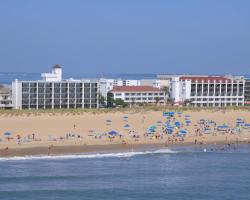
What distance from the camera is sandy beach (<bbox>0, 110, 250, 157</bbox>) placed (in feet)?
114

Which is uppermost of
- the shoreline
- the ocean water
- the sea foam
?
the shoreline

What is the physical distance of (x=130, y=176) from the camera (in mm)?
26969

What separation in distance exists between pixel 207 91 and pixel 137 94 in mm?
8033

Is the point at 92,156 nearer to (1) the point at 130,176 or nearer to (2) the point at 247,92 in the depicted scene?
(1) the point at 130,176

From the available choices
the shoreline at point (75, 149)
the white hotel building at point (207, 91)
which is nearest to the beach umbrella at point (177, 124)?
the shoreline at point (75, 149)

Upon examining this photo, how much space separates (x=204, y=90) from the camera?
6900cm

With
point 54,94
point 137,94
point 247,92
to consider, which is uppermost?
point 247,92

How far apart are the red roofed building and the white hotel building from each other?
2289 millimetres

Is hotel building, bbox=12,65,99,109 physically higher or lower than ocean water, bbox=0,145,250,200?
higher

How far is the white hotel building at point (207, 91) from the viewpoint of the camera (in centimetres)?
6869

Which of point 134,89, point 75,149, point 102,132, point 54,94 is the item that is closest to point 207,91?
point 134,89

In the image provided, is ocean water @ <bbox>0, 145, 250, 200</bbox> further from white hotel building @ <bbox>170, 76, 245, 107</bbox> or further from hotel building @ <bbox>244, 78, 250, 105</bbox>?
hotel building @ <bbox>244, 78, 250, 105</bbox>

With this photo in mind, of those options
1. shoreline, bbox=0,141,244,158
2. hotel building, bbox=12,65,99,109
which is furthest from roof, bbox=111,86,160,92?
shoreline, bbox=0,141,244,158

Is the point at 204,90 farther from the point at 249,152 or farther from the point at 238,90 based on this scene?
the point at 249,152
